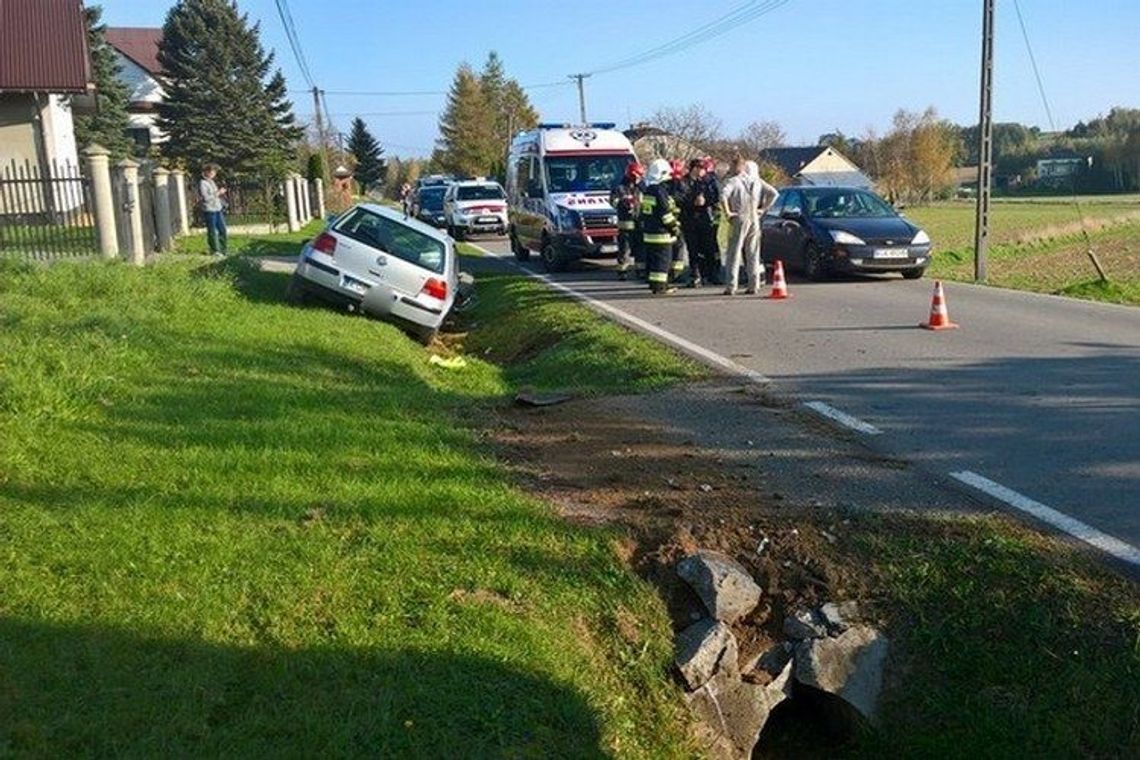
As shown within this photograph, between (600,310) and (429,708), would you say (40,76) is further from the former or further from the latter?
(429,708)

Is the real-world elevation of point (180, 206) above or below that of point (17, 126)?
below

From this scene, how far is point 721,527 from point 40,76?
2912 cm

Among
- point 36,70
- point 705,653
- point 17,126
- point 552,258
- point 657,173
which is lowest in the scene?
point 705,653

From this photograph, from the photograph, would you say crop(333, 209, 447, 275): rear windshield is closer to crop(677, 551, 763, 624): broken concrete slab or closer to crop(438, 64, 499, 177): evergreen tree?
crop(677, 551, 763, 624): broken concrete slab

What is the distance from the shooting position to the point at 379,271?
41.7 ft

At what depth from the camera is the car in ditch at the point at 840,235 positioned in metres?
16.8

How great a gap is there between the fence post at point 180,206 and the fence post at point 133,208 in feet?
26.4

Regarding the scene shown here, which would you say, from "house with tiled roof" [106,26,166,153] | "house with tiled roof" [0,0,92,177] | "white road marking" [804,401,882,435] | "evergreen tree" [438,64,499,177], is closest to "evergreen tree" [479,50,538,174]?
"evergreen tree" [438,64,499,177]

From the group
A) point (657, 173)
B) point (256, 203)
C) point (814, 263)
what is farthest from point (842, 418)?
point (256, 203)

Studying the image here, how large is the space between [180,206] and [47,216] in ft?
34.2

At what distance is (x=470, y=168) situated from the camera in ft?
290

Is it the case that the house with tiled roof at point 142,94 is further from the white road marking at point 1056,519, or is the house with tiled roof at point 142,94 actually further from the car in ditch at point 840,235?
the white road marking at point 1056,519

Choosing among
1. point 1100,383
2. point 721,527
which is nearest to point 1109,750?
point 721,527

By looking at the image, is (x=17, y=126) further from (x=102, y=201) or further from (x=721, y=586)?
(x=721, y=586)
